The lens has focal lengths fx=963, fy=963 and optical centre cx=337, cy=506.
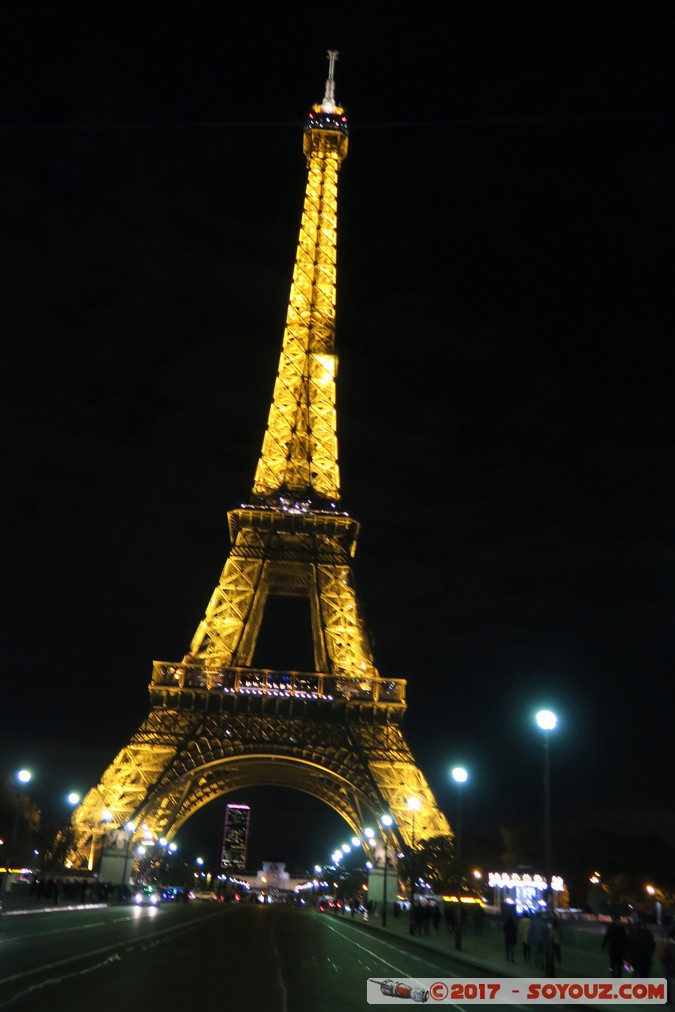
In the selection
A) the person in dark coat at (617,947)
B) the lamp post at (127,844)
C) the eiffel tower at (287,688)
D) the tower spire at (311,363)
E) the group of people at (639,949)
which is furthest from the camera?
the tower spire at (311,363)

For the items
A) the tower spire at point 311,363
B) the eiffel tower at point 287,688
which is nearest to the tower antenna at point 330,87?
→ the tower spire at point 311,363

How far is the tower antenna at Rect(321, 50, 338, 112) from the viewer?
85062 millimetres

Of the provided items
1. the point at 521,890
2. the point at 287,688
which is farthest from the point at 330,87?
the point at 521,890

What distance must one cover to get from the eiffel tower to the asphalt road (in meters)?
24.5

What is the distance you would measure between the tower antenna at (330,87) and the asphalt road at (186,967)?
7134 centimetres

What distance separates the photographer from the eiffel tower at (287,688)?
5928 centimetres

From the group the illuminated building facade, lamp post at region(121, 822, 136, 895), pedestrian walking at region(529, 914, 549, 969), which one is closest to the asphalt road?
pedestrian walking at region(529, 914, 549, 969)

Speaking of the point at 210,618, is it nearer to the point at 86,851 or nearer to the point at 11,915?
the point at 86,851

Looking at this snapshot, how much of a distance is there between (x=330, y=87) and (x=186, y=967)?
81.7 m

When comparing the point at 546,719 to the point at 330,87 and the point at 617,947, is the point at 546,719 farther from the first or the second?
the point at 330,87

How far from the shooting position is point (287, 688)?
211 ft

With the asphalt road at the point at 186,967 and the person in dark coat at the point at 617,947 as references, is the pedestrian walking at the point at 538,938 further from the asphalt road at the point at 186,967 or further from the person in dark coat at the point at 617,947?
the person in dark coat at the point at 617,947

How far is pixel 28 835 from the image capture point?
97188mm

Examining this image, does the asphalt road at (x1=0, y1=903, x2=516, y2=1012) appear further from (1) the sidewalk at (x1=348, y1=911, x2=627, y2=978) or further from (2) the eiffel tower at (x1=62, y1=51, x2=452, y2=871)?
(2) the eiffel tower at (x1=62, y1=51, x2=452, y2=871)
